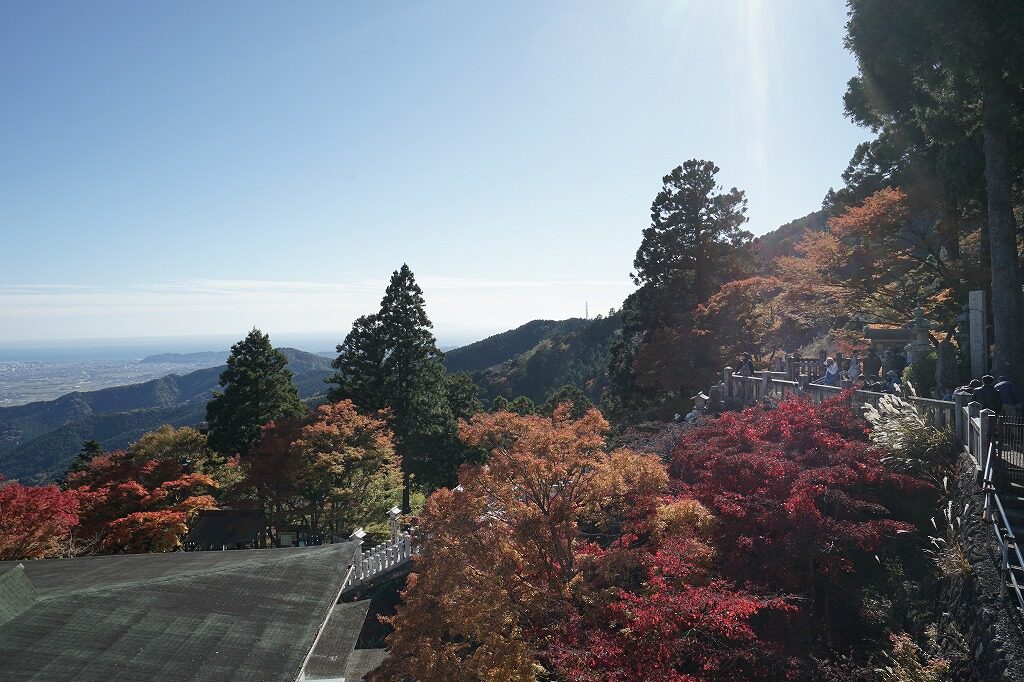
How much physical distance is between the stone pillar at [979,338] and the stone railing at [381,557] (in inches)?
595

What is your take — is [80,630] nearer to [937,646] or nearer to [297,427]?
[937,646]

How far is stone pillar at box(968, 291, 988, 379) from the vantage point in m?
14.3

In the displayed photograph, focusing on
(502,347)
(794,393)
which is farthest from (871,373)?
(502,347)

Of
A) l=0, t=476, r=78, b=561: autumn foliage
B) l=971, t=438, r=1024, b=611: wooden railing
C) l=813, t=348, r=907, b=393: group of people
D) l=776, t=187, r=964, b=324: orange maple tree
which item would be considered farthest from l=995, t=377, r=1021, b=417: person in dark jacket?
l=0, t=476, r=78, b=561: autumn foliage

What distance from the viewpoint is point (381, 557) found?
15.0 meters

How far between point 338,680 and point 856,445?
31.0 ft

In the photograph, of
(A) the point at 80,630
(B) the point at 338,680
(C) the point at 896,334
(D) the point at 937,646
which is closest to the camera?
(A) the point at 80,630

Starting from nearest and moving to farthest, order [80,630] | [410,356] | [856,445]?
[80,630]
[856,445]
[410,356]

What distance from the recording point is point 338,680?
8273 mm

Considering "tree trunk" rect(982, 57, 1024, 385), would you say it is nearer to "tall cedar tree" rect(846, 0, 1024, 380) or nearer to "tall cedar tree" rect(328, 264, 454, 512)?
"tall cedar tree" rect(846, 0, 1024, 380)

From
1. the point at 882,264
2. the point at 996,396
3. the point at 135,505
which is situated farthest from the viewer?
the point at 882,264

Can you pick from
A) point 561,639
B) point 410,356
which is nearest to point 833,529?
point 561,639

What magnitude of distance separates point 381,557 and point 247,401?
15.1 meters

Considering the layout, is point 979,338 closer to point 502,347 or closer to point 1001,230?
point 1001,230
